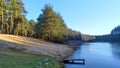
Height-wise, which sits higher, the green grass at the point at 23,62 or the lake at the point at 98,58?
the green grass at the point at 23,62

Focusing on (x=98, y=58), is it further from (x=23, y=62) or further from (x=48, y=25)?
(x=48, y=25)

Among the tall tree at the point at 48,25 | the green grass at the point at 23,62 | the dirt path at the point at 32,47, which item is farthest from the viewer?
the tall tree at the point at 48,25

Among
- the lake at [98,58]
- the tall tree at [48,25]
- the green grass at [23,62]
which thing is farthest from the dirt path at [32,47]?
the tall tree at [48,25]

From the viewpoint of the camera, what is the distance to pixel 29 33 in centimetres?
10025

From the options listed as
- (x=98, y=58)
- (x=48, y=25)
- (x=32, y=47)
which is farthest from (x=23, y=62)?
(x=48, y=25)

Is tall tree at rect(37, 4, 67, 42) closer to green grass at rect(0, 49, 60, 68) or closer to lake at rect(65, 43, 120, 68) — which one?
lake at rect(65, 43, 120, 68)

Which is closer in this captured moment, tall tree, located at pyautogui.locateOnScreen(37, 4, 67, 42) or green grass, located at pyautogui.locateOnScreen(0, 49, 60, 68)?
green grass, located at pyautogui.locateOnScreen(0, 49, 60, 68)

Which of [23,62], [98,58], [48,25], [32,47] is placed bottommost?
[98,58]

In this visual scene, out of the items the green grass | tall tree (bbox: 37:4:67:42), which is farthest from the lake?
tall tree (bbox: 37:4:67:42)

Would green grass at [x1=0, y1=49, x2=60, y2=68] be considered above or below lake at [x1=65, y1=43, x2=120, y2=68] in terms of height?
above

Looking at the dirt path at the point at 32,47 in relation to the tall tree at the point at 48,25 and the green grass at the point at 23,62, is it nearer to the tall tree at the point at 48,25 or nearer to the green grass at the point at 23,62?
the green grass at the point at 23,62

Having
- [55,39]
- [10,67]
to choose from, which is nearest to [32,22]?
[55,39]

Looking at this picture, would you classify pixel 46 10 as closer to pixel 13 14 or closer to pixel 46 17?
pixel 46 17

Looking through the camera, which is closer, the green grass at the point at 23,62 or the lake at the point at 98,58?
the green grass at the point at 23,62
